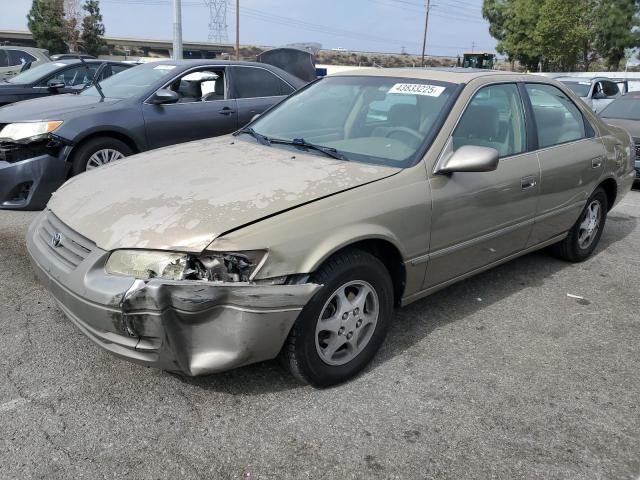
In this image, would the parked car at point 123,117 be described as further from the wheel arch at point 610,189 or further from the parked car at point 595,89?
the parked car at point 595,89

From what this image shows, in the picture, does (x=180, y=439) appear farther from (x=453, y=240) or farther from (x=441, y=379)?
(x=453, y=240)

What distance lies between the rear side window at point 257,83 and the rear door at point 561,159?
149 inches

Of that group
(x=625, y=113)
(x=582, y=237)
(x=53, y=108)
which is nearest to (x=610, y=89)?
(x=625, y=113)

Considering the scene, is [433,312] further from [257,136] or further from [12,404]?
[12,404]

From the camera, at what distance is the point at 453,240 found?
3320 millimetres

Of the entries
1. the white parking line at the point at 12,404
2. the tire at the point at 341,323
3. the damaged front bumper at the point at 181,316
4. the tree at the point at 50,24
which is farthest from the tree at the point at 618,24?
the tree at the point at 50,24

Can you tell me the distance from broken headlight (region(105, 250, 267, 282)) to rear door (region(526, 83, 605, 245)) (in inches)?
95.1

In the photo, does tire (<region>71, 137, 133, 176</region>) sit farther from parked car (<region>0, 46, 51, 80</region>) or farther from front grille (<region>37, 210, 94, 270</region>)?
parked car (<region>0, 46, 51, 80</region>)

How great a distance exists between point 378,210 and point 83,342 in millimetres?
1821

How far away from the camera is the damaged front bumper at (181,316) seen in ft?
7.64

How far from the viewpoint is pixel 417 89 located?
359 cm

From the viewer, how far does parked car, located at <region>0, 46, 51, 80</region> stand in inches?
572

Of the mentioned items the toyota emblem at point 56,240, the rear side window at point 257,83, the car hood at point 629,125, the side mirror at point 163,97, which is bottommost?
the toyota emblem at point 56,240

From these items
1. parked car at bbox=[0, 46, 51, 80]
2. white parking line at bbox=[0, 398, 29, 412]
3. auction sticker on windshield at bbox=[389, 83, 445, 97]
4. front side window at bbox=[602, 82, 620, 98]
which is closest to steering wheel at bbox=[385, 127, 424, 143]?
auction sticker on windshield at bbox=[389, 83, 445, 97]
